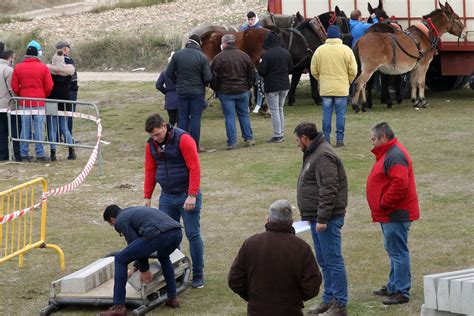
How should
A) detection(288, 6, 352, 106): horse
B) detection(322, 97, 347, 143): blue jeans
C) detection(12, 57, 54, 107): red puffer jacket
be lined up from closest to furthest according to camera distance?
detection(322, 97, 347, 143): blue jeans → detection(12, 57, 54, 107): red puffer jacket → detection(288, 6, 352, 106): horse

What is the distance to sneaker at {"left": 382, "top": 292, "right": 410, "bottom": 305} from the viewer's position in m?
10.3

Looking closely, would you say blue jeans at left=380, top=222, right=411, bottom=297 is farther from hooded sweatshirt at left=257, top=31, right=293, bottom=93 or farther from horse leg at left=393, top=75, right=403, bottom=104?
horse leg at left=393, top=75, right=403, bottom=104

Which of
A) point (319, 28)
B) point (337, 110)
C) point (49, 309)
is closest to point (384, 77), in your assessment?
point (319, 28)

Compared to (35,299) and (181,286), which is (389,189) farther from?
(35,299)

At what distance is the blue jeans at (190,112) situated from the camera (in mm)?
18094

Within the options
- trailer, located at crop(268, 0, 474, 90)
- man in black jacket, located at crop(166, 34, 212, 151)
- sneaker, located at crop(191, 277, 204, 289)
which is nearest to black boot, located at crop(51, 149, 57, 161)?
man in black jacket, located at crop(166, 34, 212, 151)

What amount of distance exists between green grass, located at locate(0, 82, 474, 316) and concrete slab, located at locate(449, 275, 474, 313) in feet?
5.56

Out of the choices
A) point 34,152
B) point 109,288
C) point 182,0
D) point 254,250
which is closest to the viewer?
point 254,250

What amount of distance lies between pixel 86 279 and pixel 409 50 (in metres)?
12.4

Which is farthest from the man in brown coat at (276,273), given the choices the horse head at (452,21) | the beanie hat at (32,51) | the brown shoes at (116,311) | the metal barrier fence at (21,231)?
the horse head at (452,21)

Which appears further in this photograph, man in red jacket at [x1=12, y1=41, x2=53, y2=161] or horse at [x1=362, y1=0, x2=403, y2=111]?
horse at [x1=362, y1=0, x2=403, y2=111]

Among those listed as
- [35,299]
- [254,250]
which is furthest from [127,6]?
[254,250]

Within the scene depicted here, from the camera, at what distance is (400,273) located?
10258 mm

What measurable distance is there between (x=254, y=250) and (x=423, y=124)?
12520 mm
